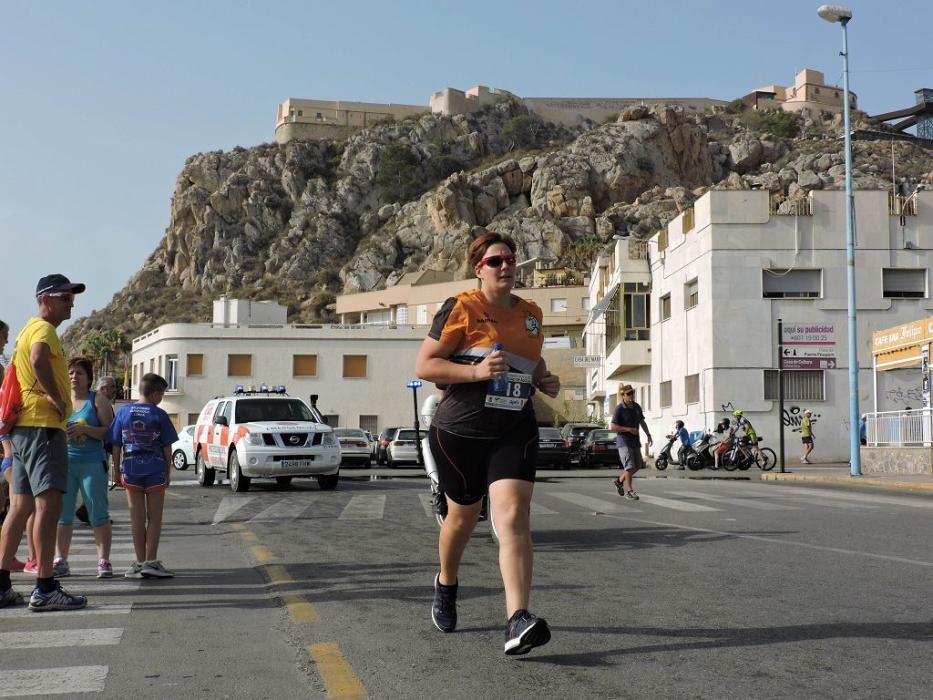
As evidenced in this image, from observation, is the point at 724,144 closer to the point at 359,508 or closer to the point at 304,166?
the point at 304,166

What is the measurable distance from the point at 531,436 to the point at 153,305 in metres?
126

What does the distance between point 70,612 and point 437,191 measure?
10820 cm

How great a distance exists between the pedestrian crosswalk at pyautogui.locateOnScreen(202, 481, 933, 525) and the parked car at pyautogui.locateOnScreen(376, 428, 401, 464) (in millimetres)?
20161

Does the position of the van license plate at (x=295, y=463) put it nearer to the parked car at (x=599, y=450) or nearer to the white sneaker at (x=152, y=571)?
the white sneaker at (x=152, y=571)

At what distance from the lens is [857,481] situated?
22.7 m

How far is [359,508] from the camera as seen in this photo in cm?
1532

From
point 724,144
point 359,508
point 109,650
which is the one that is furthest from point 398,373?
point 724,144

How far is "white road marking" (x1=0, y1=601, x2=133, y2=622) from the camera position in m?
6.40

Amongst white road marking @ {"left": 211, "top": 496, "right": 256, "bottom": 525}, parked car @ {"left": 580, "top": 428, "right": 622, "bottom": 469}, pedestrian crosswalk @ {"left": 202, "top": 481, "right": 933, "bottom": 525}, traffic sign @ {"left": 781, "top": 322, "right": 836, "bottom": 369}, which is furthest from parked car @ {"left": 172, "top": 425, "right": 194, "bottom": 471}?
traffic sign @ {"left": 781, "top": 322, "right": 836, "bottom": 369}

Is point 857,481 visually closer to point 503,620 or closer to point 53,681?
point 503,620

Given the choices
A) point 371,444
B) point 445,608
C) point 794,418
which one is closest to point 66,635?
point 445,608

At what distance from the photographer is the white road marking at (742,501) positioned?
14.9 meters

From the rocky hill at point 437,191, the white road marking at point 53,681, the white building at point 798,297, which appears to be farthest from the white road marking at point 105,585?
the rocky hill at point 437,191

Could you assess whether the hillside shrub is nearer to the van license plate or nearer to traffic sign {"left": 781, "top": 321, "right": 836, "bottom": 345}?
traffic sign {"left": 781, "top": 321, "right": 836, "bottom": 345}
